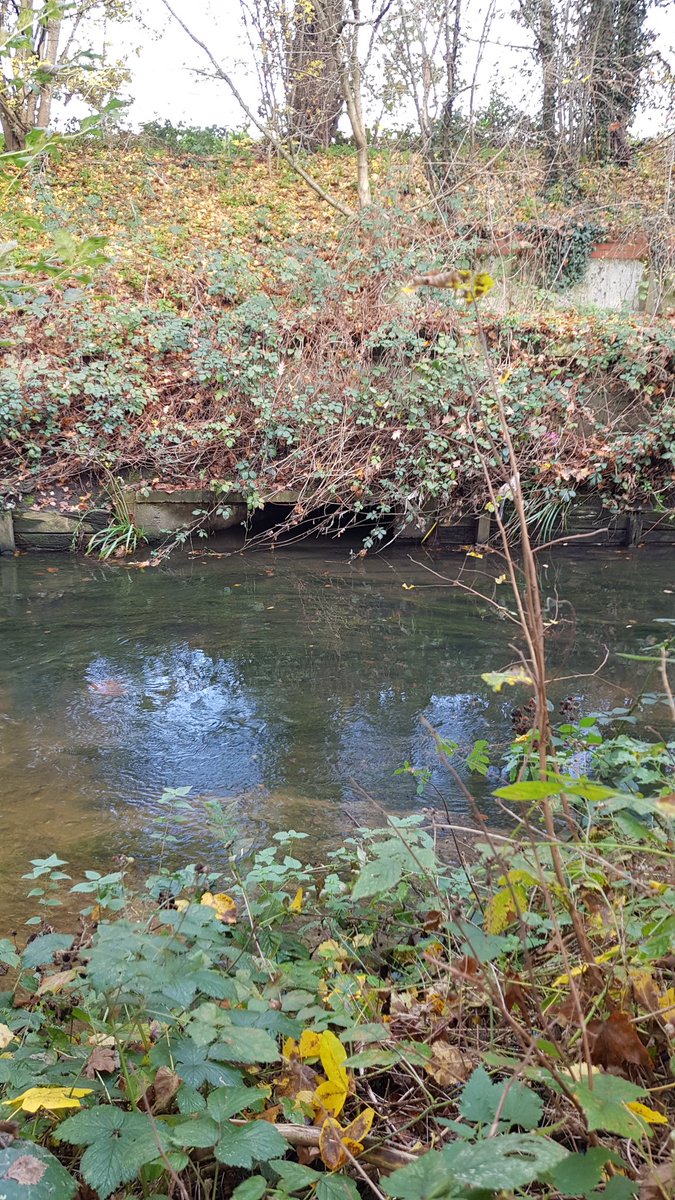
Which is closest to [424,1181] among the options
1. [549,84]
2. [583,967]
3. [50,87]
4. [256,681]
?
[583,967]

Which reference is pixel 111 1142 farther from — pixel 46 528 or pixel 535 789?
pixel 46 528

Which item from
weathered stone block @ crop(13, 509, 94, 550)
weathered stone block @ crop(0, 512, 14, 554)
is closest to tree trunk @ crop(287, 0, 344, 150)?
weathered stone block @ crop(13, 509, 94, 550)

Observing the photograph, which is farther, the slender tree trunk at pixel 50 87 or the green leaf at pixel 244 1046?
the slender tree trunk at pixel 50 87

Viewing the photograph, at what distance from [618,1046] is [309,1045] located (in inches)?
24.6

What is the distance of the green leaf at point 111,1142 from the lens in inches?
46.9

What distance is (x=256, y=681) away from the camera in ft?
16.8

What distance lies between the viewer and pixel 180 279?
408 inches

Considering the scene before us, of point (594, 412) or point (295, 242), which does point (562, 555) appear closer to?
point (594, 412)

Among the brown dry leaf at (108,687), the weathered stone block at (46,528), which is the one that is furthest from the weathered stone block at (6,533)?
the brown dry leaf at (108,687)

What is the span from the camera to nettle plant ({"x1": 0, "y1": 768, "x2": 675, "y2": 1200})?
1.08m

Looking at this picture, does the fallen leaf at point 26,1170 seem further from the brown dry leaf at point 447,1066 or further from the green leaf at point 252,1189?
the brown dry leaf at point 447,1066

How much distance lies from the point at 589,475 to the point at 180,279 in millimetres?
5862

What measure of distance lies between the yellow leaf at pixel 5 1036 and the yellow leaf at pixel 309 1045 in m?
0.66

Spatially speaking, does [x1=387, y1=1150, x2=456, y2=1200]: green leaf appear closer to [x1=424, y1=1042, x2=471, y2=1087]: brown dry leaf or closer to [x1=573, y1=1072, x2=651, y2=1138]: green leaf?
[x1=573, y1=1072, x2=651, y2=1138]: green leaf
